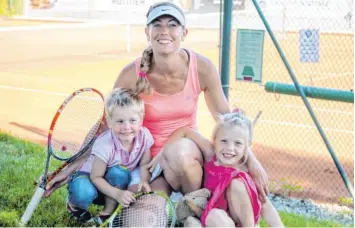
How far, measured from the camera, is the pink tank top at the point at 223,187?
337 centimetres

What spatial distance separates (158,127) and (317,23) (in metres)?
17.7

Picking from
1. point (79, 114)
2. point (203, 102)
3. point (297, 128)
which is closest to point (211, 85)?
point (79, 114)

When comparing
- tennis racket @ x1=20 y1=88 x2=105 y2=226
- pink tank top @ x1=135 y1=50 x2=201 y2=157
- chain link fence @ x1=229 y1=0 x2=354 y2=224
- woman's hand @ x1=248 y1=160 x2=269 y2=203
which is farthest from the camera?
chain link fence @ x1=229 y1=0 x2=354 y2=224

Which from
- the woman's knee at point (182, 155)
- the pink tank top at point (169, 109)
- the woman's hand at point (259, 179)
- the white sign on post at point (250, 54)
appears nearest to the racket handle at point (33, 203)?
the pink tank top at point (169, 109)

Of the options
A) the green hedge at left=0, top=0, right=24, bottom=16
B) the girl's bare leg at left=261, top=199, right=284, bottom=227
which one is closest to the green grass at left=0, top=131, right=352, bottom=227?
the girl's bare leg at left=261, top=199, right=284, bottom=227

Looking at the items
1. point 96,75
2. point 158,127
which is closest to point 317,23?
point 96,75

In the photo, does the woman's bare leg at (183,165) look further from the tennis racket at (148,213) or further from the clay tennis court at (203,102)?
the clay tennis court at (203,102)

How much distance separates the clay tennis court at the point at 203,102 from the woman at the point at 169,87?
2.87 meters

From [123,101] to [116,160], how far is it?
342 mm

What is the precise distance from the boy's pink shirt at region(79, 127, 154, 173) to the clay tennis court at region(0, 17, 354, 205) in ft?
9.64

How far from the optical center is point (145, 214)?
11.7 feet

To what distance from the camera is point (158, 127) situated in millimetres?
3816

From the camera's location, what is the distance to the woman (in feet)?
11.8

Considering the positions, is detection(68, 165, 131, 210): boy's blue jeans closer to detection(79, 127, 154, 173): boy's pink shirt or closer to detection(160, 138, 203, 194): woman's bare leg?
detection(79, 127, 154, 173): boy's pink shirt
